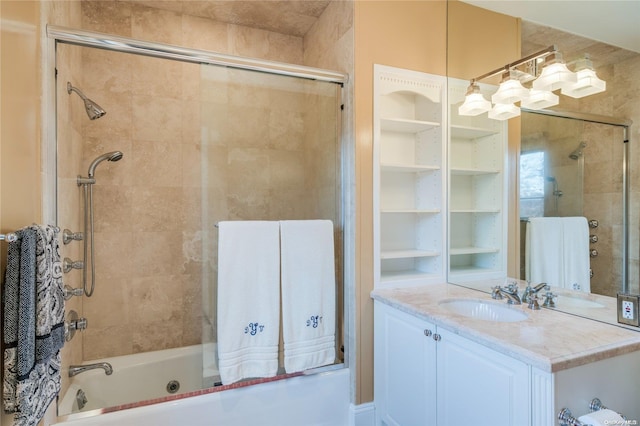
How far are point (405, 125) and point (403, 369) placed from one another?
1450mm

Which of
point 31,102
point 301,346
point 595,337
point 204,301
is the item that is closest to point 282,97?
point 31,102

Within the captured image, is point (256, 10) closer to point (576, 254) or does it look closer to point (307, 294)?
point (307, 294)

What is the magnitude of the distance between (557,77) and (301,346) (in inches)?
72.9

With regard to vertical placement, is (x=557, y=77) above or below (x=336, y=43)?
below

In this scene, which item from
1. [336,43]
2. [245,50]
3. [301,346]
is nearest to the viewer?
[301,346]

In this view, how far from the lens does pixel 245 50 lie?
8.29ft

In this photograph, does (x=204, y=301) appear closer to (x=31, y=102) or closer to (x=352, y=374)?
(x=352, y=374)

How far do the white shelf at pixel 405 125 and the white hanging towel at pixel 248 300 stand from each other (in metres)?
0.98

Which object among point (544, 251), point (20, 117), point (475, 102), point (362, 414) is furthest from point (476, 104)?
point (20, 117)

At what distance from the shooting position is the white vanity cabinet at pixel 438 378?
1200 millimetres

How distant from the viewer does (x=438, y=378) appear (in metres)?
1.51

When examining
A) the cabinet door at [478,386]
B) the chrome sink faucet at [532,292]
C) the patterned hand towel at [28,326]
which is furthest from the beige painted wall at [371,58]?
the patterned hand towel at [28,326]

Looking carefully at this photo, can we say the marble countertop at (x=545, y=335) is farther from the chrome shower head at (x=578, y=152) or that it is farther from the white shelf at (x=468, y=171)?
the white shelf at (x=468, y=171)

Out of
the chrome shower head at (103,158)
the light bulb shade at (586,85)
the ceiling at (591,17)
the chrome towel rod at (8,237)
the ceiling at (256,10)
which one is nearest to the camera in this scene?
the chrome towel rod at (8,237)
